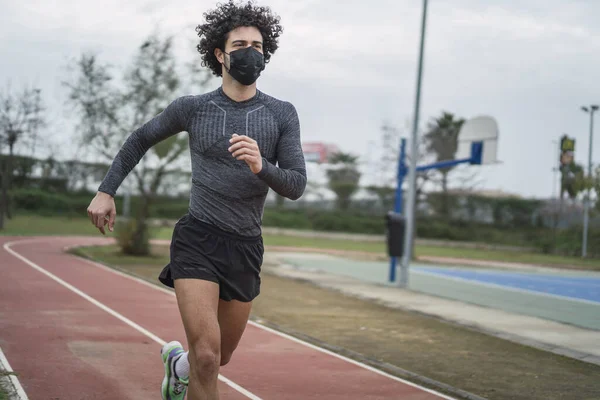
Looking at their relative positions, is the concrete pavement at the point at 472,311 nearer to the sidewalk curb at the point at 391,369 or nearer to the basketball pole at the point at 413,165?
the basketball pole at the point at 413,165

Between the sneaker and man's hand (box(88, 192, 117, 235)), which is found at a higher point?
man's hand (box(88, 192, 117, 235))

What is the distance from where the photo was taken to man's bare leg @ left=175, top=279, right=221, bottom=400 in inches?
173

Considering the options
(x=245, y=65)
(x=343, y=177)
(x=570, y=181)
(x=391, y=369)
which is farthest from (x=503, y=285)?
(x=343, y=177)

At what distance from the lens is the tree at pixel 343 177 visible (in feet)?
203

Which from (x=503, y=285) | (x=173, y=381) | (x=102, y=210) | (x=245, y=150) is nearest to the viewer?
(x=245, y=150)

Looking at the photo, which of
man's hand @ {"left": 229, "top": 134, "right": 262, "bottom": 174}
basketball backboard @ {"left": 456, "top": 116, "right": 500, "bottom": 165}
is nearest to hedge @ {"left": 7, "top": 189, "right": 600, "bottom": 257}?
basketball backboard @ {"left": 456, "top": 116, "right": 500, "bottom": 165}

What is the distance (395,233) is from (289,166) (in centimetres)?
1585

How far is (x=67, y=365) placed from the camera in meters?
8.27

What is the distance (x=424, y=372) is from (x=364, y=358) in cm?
79

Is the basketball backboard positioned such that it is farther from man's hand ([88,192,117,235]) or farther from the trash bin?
man's hand ([88,192,117,235])

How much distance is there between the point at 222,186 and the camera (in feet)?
14.9

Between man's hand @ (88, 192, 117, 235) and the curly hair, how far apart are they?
3.14 feet

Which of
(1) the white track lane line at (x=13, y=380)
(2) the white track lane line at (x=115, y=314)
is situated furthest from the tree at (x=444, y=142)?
(1) the white track lane line at (x=13, y=380)

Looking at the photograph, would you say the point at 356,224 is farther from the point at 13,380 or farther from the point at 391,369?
the point at 13,380
